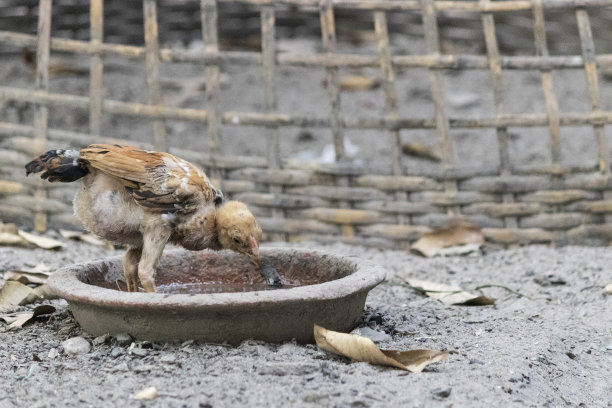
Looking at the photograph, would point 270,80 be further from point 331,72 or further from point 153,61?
point 153,61

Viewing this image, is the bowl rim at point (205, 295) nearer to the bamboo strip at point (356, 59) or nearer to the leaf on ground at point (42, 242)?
the leaf on ground at point (42, 242)

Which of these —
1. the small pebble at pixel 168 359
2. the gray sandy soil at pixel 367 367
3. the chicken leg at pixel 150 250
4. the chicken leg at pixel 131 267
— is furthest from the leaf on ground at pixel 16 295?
the small pebble at pixel 168 359

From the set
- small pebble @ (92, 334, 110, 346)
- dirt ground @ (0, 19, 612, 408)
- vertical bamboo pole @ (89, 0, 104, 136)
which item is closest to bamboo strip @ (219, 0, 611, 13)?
vertical bamboo pole @ (89, 0, 104, 136)

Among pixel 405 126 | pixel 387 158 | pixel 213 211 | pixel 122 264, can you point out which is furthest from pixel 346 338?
pixel 387 158

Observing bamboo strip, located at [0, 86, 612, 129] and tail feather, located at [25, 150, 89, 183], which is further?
bamboo strip, located at [0, 86, 612, 129]

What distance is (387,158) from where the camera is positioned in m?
7.26

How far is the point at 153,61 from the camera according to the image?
532cm

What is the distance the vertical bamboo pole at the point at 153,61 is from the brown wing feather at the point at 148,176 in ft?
6.77

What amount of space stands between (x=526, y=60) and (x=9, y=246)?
3.60m

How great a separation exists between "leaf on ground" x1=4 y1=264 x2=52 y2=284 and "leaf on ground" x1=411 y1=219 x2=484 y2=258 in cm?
241

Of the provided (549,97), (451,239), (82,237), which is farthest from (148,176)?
(549,97)

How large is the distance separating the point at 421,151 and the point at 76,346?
16.1 feet

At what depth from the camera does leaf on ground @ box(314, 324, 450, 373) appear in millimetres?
2719

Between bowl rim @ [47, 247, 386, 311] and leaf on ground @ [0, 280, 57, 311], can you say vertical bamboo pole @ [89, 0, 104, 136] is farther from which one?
bowl rim @ [47, 247, 386, 311]
